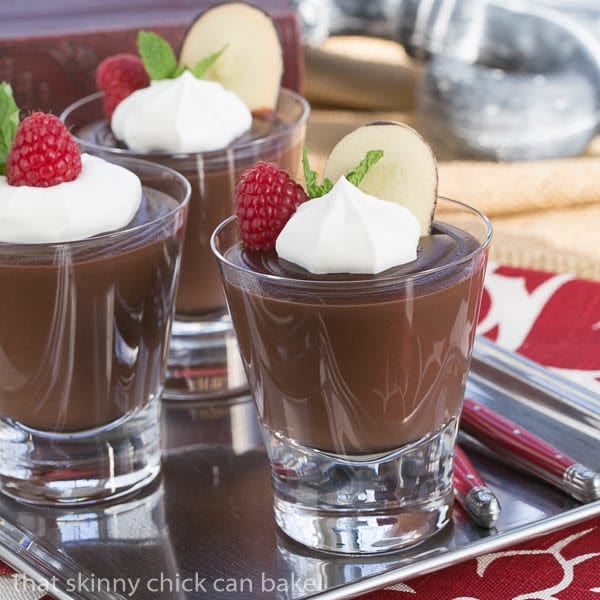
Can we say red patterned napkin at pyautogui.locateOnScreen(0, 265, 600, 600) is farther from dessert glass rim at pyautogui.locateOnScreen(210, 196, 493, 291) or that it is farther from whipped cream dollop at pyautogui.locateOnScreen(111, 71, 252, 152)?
whipped cream dollop at pyautogui.locateOnScreen(111, 71, 252, 152)

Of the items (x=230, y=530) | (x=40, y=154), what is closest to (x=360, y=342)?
(x=230, y=530)

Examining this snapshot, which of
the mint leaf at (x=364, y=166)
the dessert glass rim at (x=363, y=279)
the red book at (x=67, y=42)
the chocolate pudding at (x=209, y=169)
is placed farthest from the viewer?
the red book at (x=67, y=42)

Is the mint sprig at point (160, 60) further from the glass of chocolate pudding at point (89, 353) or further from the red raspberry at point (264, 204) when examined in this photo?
the red raspberry at point (264, 204)

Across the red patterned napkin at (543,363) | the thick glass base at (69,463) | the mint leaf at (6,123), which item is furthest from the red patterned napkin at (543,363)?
the mint leaf at (6,123)

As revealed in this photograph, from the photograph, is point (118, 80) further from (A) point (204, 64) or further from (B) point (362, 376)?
(B) point (362, 376)

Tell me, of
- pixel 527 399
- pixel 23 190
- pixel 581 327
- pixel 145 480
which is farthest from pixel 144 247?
pixel 581 327

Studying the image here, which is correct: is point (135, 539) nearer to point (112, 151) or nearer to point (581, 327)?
point (112, 151)
